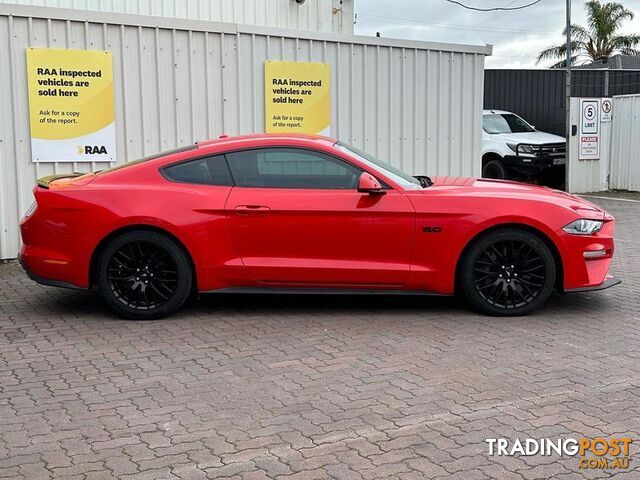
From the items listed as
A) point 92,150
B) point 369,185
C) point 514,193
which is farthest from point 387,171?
point 92,150

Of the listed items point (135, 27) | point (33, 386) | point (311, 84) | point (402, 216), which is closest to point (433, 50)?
point (311, 84)

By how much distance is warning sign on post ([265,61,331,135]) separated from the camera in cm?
1023

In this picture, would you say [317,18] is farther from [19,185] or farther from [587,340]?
[587,340]

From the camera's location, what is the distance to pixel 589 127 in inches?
671

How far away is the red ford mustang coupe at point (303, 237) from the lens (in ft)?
20.7

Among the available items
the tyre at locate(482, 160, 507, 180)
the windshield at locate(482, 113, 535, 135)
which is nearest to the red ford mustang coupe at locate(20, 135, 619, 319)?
the tyre at locate(482, 160, 507, 180)

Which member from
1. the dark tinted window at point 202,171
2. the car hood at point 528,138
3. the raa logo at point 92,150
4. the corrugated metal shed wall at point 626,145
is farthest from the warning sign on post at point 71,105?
the corrugated metal shed wall at point 626,145

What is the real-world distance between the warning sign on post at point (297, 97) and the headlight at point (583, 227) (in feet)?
15.7

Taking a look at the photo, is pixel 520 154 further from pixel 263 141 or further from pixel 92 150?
pixel 263 141

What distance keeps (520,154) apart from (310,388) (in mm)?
13276

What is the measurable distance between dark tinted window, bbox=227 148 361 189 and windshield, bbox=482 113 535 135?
12.1 meters

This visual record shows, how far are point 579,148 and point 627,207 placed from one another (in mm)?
2527

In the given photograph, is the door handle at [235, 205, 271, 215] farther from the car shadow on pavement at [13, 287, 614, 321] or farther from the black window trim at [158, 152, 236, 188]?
the car shadow on pavement at [13, 287, 614, 321]

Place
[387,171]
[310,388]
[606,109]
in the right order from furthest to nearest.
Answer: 1. [606,109]
2. [387,171]
3. [310,388]
